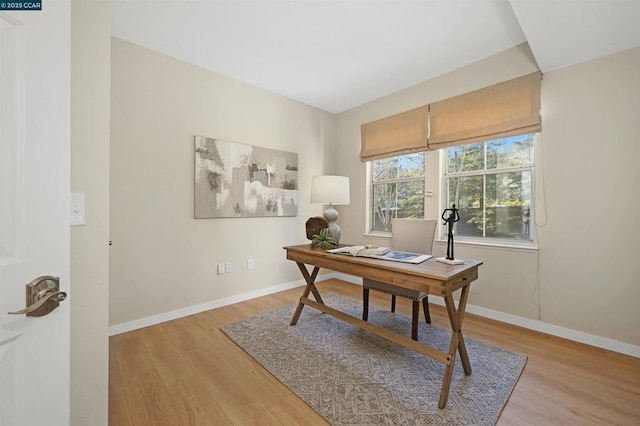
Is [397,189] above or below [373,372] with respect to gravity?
above

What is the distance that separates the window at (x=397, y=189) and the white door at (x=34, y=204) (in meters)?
3.25

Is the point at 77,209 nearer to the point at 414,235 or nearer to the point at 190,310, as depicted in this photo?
the point at 190,310

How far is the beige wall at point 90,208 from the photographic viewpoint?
1065 millimetres

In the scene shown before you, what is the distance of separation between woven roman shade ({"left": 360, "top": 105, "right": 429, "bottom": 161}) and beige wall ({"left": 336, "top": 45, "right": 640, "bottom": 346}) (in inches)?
28.5

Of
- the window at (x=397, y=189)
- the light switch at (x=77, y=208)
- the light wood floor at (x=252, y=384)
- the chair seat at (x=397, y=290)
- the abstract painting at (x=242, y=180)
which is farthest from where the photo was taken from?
the window at (x=397, y=189)

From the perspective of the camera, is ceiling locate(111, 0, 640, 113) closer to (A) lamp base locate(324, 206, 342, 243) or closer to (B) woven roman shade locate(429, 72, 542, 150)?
(B) woven roman shade locate(429, 72, 542, 150)

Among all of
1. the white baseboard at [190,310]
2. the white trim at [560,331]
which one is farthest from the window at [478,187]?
the white baseboard at [190,310]

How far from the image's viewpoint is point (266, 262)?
3.46 m

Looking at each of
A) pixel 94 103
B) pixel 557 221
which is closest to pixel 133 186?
pixel 94 103

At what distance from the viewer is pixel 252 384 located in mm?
1713

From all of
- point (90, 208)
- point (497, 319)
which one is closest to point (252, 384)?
point (90, 208)

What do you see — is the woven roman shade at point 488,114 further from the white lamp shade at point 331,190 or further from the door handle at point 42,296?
the door handle at point 42,296

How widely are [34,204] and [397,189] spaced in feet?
11.3

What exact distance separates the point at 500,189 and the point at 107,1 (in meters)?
3.23
